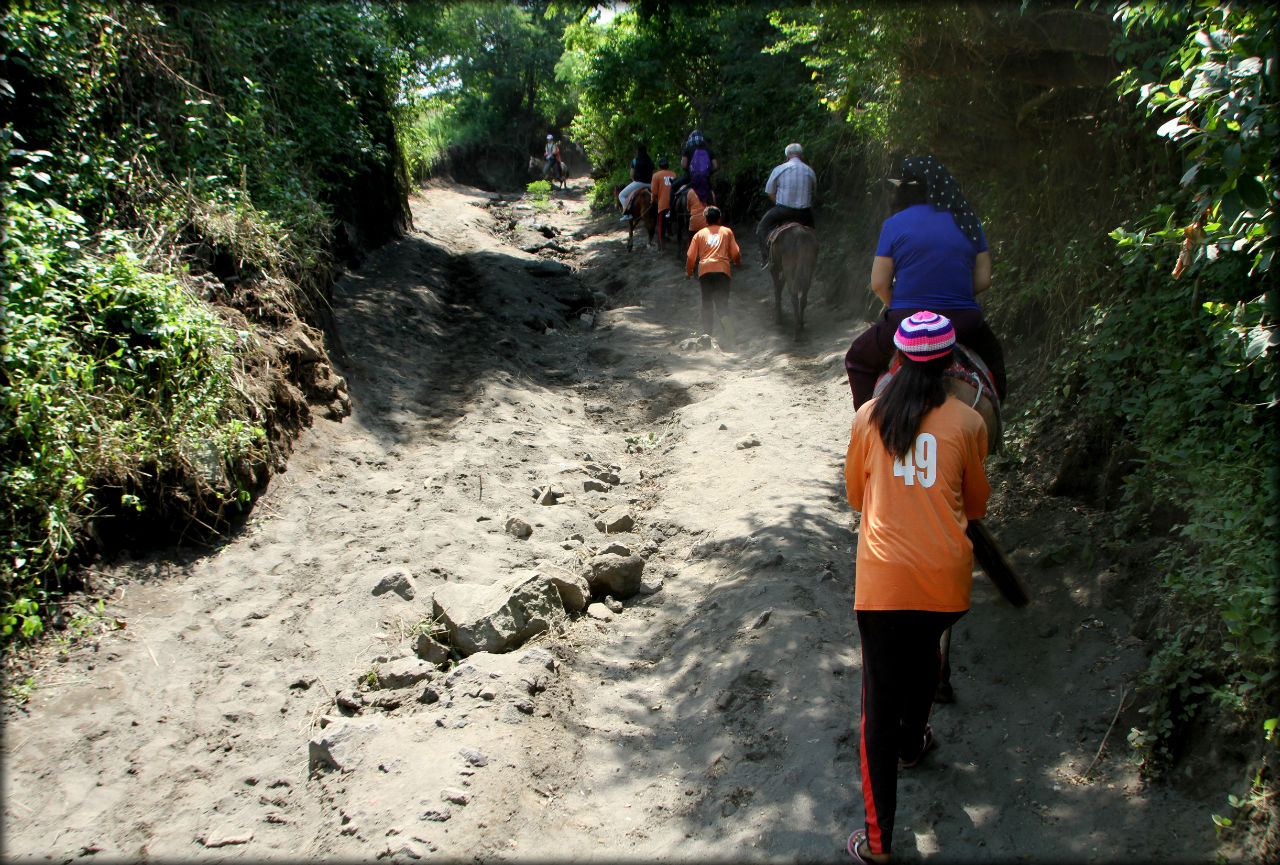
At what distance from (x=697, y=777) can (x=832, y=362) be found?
19.9 ft

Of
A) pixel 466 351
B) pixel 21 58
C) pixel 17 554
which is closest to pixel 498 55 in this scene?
pixel 466 351

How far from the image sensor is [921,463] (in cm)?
273

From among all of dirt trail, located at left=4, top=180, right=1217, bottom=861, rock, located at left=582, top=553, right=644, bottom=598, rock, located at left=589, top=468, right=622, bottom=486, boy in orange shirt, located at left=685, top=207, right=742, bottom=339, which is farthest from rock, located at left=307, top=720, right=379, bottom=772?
boy in orange shirt, located at left=685, top=207, right=742, bottom=339

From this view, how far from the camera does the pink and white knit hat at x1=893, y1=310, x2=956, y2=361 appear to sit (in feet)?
9.17

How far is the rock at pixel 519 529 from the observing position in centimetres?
550

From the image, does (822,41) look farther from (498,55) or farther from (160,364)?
(498,55)

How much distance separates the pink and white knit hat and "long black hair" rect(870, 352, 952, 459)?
0.08 ft

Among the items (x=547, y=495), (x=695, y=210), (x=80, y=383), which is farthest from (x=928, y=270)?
(x=695, y=210)

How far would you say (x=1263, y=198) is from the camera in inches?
95.0

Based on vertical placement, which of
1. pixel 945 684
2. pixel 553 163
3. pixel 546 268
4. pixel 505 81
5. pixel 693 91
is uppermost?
pixel 505 81

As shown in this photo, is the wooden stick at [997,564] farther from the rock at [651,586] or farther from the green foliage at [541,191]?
the green foliage at [541,191]

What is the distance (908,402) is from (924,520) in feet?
1.29

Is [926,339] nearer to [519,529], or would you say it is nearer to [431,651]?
[431,651]

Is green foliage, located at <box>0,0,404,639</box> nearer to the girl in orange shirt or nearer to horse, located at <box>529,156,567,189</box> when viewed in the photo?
the girl in orange shirt
